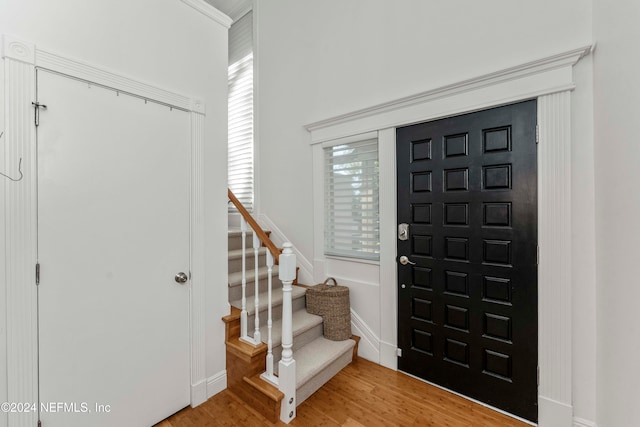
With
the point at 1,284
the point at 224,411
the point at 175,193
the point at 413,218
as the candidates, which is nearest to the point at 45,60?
the point at 175,193

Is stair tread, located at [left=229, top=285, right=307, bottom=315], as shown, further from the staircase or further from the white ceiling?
the white ceiling

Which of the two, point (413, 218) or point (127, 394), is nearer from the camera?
point (127, 394)

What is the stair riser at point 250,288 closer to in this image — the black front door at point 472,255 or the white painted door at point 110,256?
the white painted door at point 110,256

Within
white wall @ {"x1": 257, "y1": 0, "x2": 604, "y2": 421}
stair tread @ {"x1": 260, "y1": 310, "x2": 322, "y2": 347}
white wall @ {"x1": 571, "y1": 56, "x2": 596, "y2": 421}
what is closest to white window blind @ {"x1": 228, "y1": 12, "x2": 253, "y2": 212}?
white wall @ {"x1": 257, "y1": 0, "x2": 604, "y2": 421}

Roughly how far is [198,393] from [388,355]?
5.02ft

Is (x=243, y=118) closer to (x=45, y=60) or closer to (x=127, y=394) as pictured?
(x=45, y=60)

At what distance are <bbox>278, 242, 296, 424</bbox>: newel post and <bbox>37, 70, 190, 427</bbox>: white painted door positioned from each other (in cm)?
71

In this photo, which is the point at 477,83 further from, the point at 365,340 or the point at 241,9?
the point at 241,9

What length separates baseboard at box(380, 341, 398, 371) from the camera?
7.72 feet

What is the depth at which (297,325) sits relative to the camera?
2.31 m

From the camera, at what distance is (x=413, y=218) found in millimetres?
2262

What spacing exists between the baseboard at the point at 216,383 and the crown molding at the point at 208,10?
2.66 metres

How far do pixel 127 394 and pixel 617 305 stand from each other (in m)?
2.76

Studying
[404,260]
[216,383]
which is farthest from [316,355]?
[404,260]
